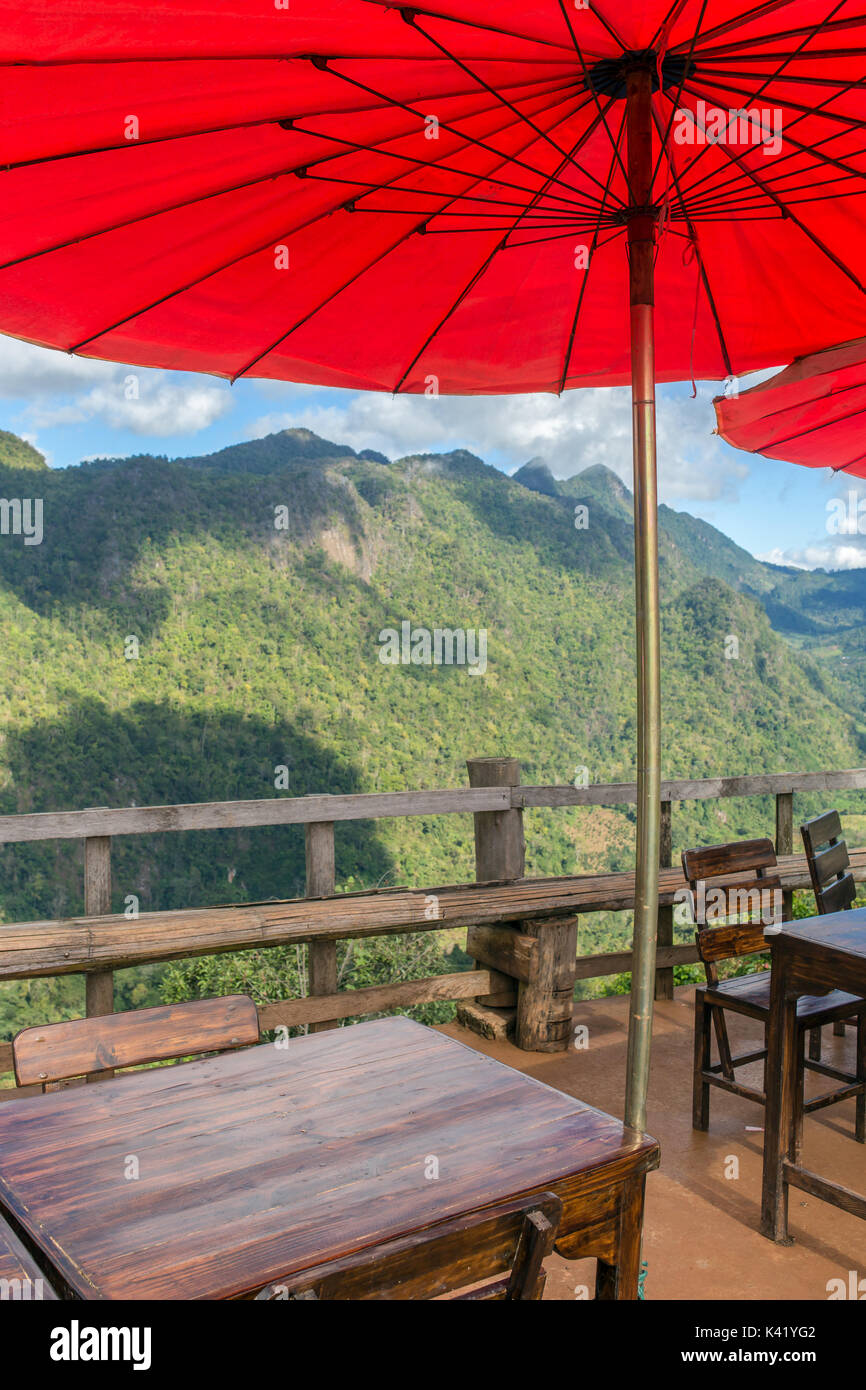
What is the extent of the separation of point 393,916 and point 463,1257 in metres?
2.30

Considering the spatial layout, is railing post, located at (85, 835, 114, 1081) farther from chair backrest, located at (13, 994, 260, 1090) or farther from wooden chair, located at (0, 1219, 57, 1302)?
wooden chair, located at (0, 1219, 57, 1302)

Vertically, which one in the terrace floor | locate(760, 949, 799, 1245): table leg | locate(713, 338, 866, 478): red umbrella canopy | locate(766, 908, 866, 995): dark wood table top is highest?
locate(713, 338, 866, 478): red umbrella canopy

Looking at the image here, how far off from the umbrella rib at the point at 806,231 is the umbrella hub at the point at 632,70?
10.1 inches

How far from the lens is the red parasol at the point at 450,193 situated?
1396mm

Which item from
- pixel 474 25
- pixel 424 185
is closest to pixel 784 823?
pixel 424 185

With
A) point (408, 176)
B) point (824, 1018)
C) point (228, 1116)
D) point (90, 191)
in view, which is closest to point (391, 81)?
point (408, 176)

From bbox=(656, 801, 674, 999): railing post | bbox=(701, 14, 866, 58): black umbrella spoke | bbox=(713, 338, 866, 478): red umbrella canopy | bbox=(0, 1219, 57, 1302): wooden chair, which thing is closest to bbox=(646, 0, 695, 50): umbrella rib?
bbox=(701, 14, 866, 58): black umbrella spoke

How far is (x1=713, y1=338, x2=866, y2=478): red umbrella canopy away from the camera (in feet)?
8.02

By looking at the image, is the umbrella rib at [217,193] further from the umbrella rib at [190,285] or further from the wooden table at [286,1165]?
the wooden table at [286,1165]

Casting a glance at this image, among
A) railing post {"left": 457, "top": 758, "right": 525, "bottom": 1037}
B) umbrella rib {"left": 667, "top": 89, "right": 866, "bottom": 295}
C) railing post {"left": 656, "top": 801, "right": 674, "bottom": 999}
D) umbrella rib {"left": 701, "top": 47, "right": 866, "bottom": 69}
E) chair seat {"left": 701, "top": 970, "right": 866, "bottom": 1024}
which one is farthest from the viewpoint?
railing post {"left": 656, "top": 801, "right": 674, "bottom": 999}

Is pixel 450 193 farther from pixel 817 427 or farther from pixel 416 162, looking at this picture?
pixel 817 427

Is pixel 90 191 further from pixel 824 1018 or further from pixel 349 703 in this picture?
pixel 349 703

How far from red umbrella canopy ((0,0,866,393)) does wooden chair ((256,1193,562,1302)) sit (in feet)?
4.94
